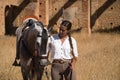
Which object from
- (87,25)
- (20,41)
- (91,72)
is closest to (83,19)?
(87,25)

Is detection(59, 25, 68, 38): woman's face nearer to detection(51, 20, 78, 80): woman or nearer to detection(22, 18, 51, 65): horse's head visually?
detection(51, 20, 78, 80): woman

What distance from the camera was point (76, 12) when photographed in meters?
29.3

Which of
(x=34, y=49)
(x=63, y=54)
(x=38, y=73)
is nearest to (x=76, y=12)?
(x=38, y=73)

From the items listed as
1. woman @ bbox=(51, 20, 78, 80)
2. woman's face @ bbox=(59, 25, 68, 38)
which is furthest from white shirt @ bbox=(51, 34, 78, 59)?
woman's face @ bbox=(59, 25, 68, 38)

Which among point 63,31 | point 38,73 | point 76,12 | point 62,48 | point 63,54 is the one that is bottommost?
point 38,73

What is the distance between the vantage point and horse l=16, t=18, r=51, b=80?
608 cm

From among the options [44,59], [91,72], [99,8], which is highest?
[99,8]

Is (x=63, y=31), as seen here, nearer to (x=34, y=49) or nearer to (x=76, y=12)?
(x=34, y=49)

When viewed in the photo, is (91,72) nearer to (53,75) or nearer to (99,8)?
(53,75)

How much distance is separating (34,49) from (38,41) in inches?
12.1

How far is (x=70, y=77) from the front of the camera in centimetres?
617

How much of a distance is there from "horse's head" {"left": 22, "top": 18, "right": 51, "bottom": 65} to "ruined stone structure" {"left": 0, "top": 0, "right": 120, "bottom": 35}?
20826 mm

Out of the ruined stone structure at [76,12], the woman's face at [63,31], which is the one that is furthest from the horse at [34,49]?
the ruined stone structure at [76,12]

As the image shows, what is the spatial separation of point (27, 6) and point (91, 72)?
2038 cm
